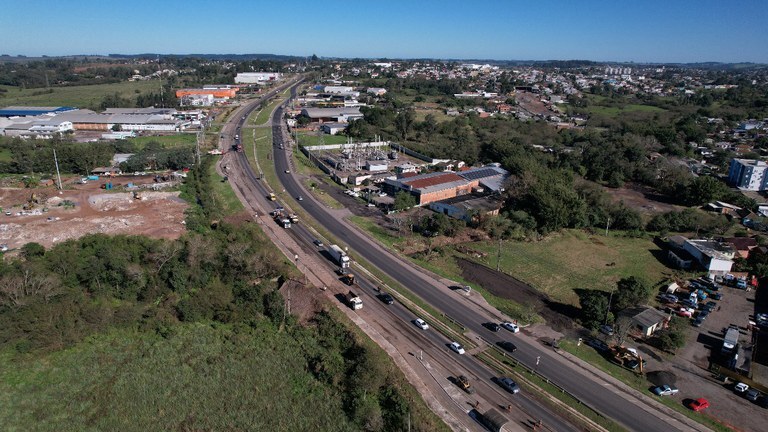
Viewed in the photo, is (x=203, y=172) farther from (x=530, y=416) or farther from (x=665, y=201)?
(x=665, y=201)

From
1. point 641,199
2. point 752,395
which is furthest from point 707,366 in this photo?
point 641,199

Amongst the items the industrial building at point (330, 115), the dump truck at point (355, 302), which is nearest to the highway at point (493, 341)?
the dump truck at point (355, 302)

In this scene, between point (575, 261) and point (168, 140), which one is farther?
point (168, 140)

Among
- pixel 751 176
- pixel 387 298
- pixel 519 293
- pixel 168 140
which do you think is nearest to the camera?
pixel 387 298

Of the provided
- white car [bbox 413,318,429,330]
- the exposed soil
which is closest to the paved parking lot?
the exposed soil

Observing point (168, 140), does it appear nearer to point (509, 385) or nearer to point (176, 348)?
point (176, 348)

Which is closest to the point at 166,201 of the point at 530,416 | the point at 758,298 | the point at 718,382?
the point at 530,416

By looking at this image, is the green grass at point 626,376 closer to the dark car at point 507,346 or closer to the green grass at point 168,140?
the dark car at point 507,346
